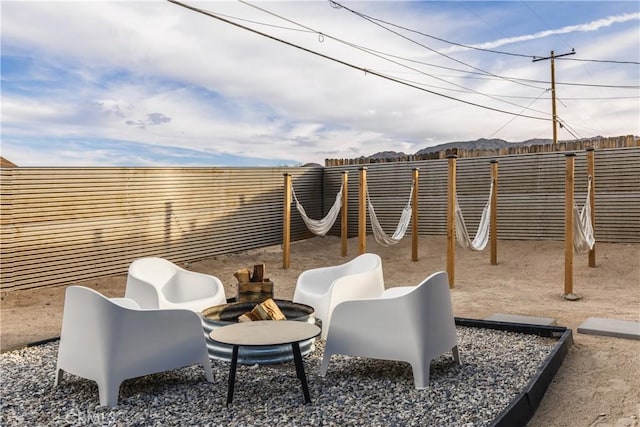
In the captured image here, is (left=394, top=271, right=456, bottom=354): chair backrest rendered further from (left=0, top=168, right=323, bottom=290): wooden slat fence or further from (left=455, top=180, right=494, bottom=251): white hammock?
(left=0, top=168, right=323, bottom=290): wooden slat fence

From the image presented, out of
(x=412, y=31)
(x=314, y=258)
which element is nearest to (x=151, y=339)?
(x=314, y=258)

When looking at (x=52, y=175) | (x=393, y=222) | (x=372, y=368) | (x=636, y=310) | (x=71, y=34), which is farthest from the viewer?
(x=393, y=222)

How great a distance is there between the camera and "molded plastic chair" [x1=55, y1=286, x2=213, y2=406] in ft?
8.30

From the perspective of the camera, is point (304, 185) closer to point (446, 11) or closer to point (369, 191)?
point (369, 191)

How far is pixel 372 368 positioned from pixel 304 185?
7517mm

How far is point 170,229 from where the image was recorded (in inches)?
303

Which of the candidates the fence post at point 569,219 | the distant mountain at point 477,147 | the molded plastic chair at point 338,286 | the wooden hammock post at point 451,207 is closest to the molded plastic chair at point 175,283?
the molded plastic chair at point 338,286

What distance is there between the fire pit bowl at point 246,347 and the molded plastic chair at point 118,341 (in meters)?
0.35

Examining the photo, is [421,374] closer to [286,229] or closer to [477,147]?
[286,229]

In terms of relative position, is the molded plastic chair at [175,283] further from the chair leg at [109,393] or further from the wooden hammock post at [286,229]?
the wooden hammock post at [286,229]

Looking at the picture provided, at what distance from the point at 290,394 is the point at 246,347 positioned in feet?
1.27

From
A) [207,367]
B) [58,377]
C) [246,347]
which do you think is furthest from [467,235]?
[58,377]

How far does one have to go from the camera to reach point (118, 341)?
8.34ft

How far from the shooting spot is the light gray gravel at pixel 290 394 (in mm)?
2303
